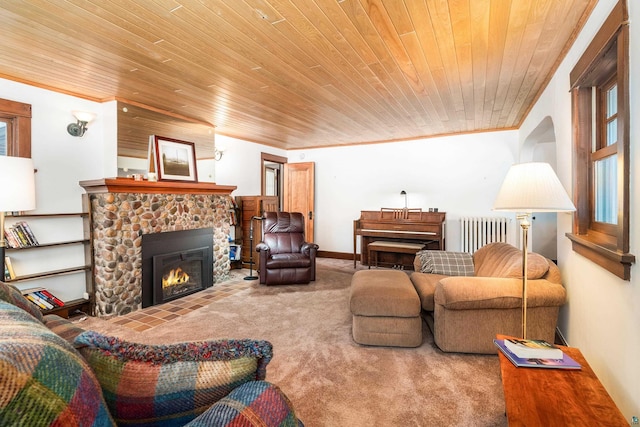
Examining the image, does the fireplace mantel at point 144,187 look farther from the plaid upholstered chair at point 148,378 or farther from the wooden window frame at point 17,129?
the plaid upholstered chair at point 148,378

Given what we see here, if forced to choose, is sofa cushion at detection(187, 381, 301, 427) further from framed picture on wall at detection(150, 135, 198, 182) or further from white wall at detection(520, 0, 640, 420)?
framed picture on wall at detection(150, 135, 198, 182)

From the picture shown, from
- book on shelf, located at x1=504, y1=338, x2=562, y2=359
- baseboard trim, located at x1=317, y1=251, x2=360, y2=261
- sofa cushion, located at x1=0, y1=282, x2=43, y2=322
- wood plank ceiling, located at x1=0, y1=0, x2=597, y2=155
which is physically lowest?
baseboard trim, located at x1=317, y1=251, x2=360, y2=261

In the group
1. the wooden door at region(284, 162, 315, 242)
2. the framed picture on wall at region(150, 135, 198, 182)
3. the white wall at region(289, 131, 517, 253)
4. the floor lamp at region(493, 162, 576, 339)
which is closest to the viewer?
the floor lamp at region(493, 162, 576, 339)

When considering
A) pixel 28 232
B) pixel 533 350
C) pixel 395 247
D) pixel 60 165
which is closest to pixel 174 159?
pixel 60 165

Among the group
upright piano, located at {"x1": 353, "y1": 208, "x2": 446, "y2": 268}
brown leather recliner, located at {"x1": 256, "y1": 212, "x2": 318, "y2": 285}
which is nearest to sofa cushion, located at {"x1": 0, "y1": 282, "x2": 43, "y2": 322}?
brown leather recliner, located at {"x1": 256, "y1": 212, "x2": 318, "y2": 285}

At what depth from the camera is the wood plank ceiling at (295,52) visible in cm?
195

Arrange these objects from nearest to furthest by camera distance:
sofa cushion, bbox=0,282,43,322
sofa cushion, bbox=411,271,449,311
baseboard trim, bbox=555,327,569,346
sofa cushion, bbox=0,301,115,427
→ sofa cushion, bbox=0,301,115,427 < sofa cushion, bbox=0,282,43,322 < baseboard trim, bbox=555,327,569,346 < sofa cushion, bbox=411,271,449,311

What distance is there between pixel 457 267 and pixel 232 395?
120 inches

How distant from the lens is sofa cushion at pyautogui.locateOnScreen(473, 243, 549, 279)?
2.44 m

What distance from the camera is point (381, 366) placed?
2.36 meters

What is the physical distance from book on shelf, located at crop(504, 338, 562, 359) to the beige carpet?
17.8 inches

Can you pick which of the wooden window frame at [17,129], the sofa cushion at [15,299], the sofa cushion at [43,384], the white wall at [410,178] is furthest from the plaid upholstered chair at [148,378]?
the white wall at [410,178]

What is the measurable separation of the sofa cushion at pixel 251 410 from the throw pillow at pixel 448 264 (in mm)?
2853

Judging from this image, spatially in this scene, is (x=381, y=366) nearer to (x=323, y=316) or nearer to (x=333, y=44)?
(x=323, y=316)
